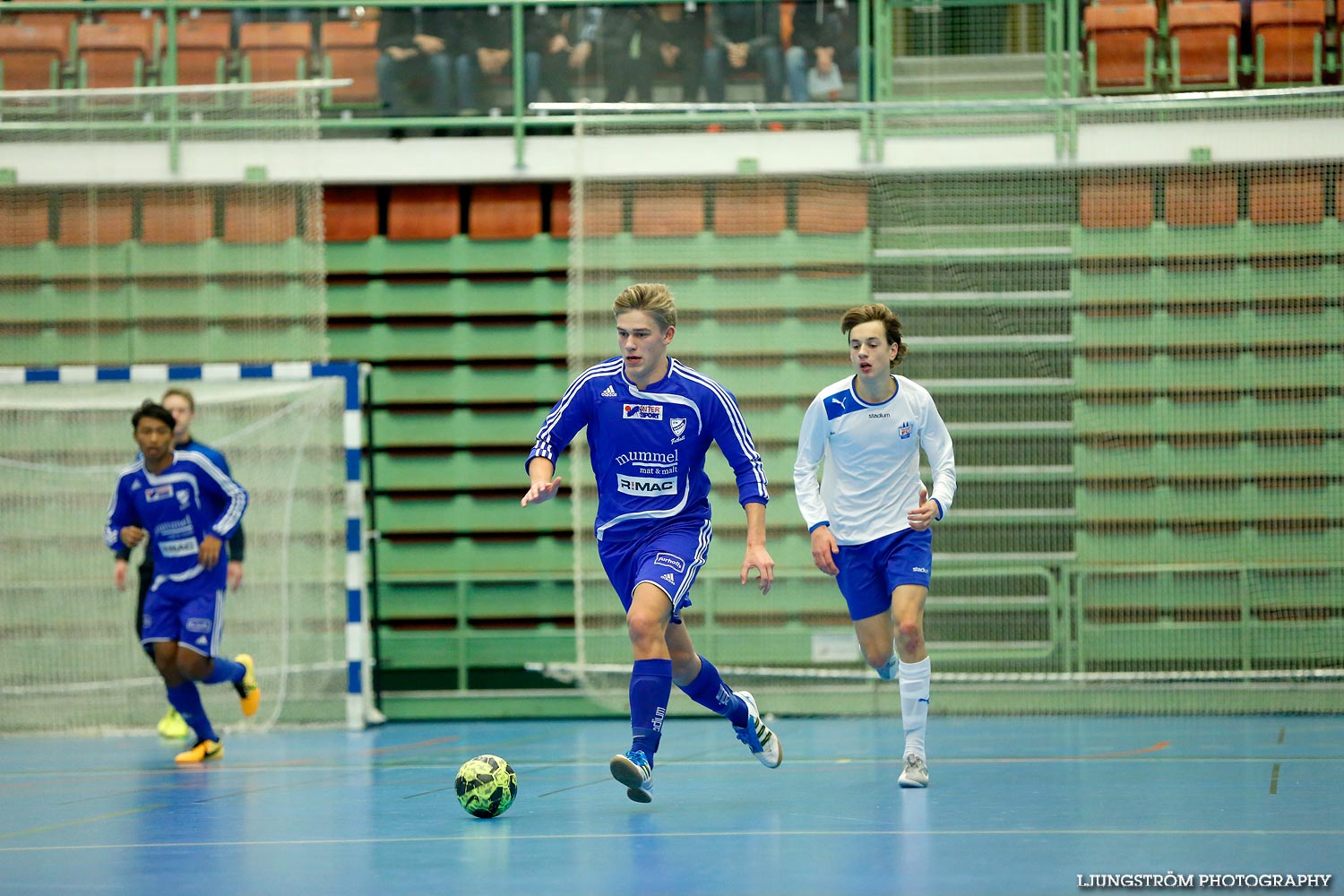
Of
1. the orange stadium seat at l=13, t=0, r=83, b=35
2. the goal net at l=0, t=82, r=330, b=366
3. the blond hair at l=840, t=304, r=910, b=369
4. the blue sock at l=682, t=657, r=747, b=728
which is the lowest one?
the blue sock at l=682, t=657, r=747, b=728

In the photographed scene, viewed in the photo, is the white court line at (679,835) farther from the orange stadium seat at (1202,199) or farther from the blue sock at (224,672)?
the orange stadium seat at (1202,199)

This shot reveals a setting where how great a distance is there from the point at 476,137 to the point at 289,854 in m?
7.94

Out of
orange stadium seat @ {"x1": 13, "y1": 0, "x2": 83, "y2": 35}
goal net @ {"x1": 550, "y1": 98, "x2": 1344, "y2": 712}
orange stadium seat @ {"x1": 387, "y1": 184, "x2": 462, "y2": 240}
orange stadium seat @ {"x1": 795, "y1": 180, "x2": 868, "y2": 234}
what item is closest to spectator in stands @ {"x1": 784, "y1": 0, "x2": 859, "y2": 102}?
goal net @ {"x1": 550, "y1": 98, "x2": 1344, "y2": 712}

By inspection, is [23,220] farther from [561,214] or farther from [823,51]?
[823,51]

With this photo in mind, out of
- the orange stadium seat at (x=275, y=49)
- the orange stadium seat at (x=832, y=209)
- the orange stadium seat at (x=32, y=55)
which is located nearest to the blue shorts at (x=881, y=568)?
the orange stadium seat at (x=832, y=209)

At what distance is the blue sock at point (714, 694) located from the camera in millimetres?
6406

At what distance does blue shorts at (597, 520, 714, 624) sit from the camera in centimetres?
594

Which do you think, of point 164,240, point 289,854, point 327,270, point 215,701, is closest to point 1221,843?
point 289,854

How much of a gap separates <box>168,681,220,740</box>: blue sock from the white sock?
4258 millimetres

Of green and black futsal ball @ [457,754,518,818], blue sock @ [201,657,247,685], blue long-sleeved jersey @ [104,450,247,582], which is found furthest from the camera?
blue sock @ [201,657,247,685]

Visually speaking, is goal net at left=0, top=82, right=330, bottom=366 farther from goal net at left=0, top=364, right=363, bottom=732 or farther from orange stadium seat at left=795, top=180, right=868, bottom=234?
orange stadium seat at left=795, top=180, right=868, bottom=234

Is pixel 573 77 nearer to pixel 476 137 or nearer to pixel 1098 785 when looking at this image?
pixel 476 137

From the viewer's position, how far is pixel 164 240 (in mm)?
10672

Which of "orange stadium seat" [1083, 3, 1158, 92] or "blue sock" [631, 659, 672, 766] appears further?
"orange stadium seat" [1083, 3, 1158, 92]
